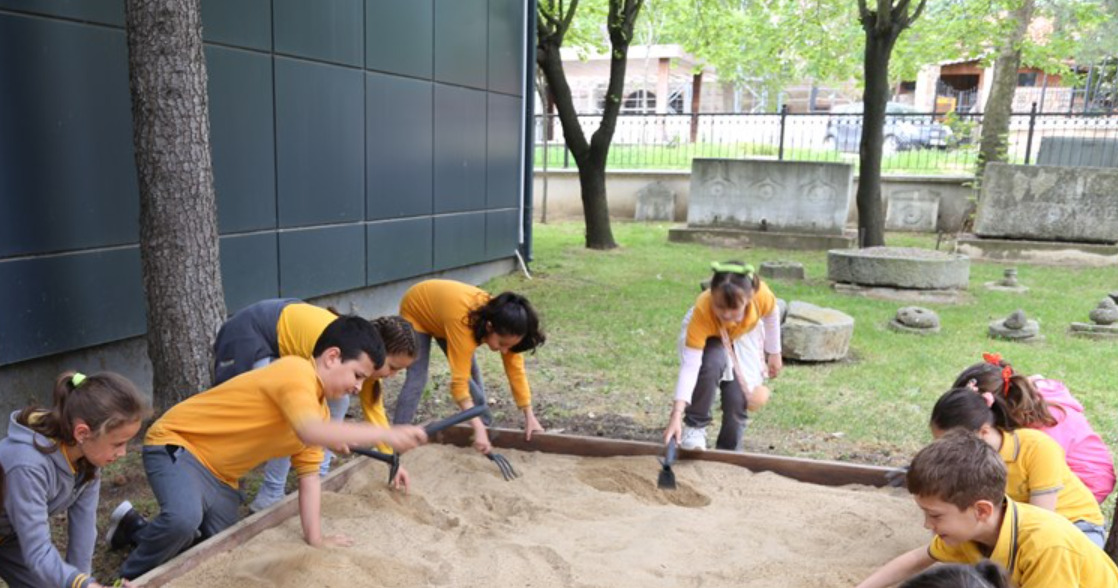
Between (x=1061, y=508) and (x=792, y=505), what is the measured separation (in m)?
1.02

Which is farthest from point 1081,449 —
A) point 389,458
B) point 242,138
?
point 242,138

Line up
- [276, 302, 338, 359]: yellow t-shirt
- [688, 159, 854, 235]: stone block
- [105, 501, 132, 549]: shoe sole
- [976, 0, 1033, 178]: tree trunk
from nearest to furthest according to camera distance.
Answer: [105, 501, 132, 549]: shoe sole < [276, 302, 338, 359]: yellow t-shirt < [688, 159, 854, 235]: stone block < [976, 0, 1033, 178]: tree trunk

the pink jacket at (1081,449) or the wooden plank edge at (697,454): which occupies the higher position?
the pink jacket at (1081,449)

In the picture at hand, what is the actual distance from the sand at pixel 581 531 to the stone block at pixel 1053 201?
8826mm

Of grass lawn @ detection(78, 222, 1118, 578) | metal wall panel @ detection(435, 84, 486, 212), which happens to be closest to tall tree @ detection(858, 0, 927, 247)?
grass lawn @ detection(78, 222, 1118, 578)

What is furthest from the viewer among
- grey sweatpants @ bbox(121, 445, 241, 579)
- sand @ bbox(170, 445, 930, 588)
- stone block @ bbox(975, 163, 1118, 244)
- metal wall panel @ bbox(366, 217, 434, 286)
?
stone block @ bbox(975, 163, 1118, 244)

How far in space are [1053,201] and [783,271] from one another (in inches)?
162

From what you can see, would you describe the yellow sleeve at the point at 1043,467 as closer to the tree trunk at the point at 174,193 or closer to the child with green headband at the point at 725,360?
the child with green headband at the point at 725,360

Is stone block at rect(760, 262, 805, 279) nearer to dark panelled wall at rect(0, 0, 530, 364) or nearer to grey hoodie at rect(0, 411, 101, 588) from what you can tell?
dark panelled wall at rect(0, 0, 530, 364)

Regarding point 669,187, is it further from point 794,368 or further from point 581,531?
point 581,531

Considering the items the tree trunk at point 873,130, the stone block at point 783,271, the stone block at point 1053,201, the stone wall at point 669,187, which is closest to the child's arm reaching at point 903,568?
the stone block at point 783,271

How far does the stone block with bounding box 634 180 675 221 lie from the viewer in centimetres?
1523

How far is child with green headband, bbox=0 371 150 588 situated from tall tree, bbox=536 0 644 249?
925cm

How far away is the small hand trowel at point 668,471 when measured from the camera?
3.49 metres
